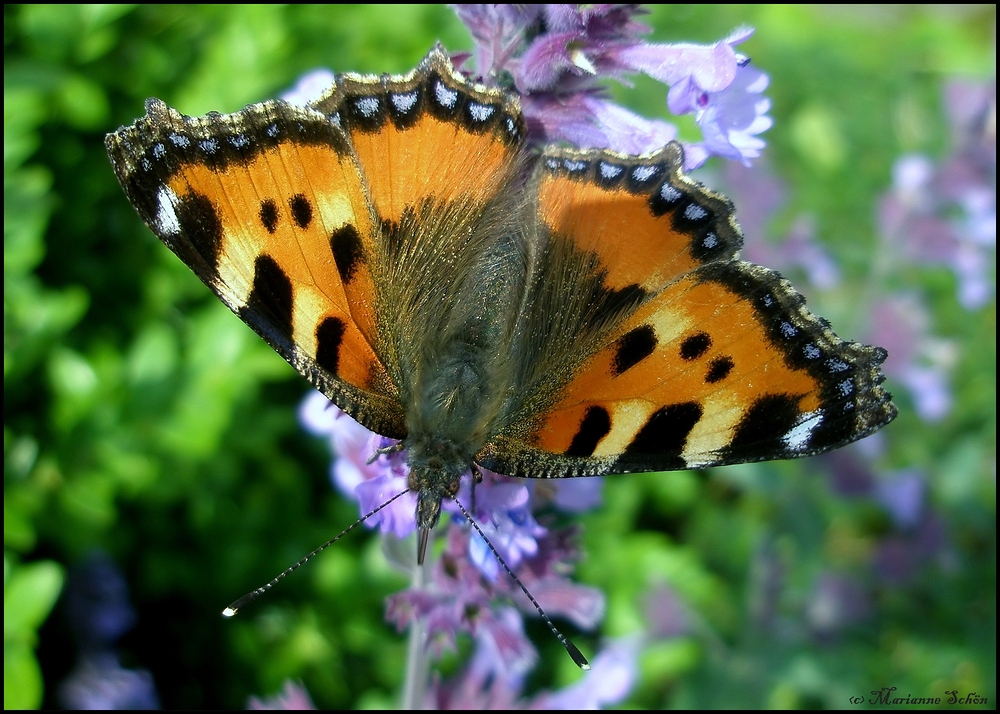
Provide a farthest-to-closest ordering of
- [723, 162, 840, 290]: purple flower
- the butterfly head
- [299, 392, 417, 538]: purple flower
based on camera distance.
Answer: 1. [723, 162, 840, 290]: purple flower
2. [299, 392, 417, 538]: purple flower
3. the butterfly head

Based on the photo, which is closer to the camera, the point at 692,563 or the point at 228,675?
the point at 228,675

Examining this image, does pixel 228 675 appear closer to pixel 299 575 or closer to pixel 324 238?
pixel 299 575

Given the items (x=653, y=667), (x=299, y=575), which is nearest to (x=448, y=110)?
(x=299, y=575)

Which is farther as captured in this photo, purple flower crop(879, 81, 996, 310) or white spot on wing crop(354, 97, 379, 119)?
purple flower crop(879, 81, 996, 310)

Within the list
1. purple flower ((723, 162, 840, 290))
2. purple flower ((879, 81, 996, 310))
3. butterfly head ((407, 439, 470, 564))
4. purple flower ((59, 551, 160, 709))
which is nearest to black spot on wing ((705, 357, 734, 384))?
butterfly head ((407, 439, 470, 564))

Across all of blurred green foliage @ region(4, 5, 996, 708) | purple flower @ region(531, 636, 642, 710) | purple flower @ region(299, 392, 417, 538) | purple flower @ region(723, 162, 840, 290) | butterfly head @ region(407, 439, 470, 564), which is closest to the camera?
butterfly head @ region(407, 439, 470, 564)

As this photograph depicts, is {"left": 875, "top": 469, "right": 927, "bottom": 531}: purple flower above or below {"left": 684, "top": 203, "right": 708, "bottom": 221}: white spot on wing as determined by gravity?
above

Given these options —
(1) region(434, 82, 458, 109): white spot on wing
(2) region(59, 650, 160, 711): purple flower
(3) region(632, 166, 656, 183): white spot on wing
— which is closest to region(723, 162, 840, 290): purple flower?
(3) region(632, 166, 656, 183): white spot on wing

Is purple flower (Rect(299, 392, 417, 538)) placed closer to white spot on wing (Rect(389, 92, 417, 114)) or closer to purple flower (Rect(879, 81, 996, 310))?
white spot on wing (Rect(389, 92, 417, 114))

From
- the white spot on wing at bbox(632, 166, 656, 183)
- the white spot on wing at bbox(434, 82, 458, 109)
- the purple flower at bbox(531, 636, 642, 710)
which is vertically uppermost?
Answer: the white spot on wing at bbox(434, 82, 458, 109)
